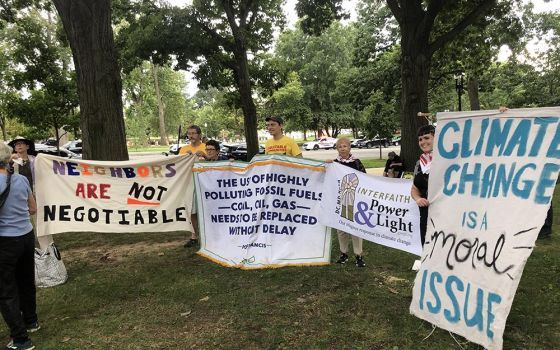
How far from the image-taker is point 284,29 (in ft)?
77.2

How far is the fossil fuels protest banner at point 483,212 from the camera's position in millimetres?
3066

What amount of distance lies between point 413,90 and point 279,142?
783cm

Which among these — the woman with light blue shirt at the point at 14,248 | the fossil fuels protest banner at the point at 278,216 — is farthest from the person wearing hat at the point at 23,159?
the fossil fuels protest banner at the point at 278,216

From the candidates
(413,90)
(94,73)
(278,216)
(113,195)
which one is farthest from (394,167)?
(113,195)

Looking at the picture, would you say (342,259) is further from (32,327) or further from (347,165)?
(32,327)

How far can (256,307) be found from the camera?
174 inches

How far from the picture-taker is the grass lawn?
369cm

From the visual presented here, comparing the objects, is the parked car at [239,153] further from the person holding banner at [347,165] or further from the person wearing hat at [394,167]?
the person holding banner at [347,165]

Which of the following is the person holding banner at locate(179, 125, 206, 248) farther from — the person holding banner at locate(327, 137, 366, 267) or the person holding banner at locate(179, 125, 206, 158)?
the person holding banner at locate(327, 137, 366, 267)

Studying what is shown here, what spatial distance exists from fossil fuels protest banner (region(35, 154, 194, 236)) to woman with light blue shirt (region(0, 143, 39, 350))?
1.76 m

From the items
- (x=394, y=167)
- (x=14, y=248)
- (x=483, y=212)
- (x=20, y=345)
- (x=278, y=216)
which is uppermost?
(x=483, y=212)

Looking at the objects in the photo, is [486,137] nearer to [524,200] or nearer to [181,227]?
[524,200]

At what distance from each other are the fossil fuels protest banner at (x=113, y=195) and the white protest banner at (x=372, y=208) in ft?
6.70

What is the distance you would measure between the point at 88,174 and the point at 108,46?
3038 mm
